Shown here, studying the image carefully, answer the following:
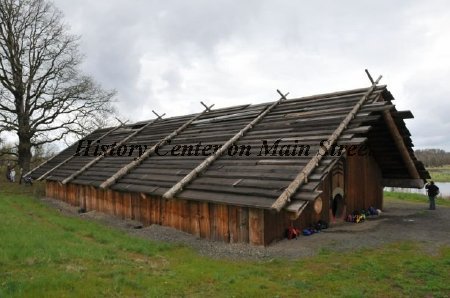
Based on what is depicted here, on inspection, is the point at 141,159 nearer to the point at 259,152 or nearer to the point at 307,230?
the point at 259,152

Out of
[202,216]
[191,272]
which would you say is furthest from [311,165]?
[191,272]

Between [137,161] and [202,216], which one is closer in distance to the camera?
[202,216]

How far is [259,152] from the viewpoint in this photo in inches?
545

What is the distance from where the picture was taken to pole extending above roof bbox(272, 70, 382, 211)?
10211mm

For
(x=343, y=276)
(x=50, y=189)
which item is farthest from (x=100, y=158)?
(x=343, y=276)

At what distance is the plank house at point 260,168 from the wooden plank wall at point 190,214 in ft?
0.12

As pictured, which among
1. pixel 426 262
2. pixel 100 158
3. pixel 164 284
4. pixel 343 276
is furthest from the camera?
pixel 100 158

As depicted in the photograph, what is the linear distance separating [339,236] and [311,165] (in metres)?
2.75

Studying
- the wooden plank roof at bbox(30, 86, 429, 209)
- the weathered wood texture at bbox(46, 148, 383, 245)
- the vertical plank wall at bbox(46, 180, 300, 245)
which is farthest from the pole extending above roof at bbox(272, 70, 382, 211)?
the vertical plank wall at bbox(46, 180, 300, 245)

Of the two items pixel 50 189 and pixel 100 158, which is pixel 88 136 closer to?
pixel 50 189

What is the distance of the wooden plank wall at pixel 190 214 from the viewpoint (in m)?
11.4

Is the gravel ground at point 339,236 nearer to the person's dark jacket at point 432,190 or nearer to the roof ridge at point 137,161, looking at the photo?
the person's dark jacket at point 432,190

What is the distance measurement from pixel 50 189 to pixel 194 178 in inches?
644

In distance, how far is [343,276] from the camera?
27.5 feet
